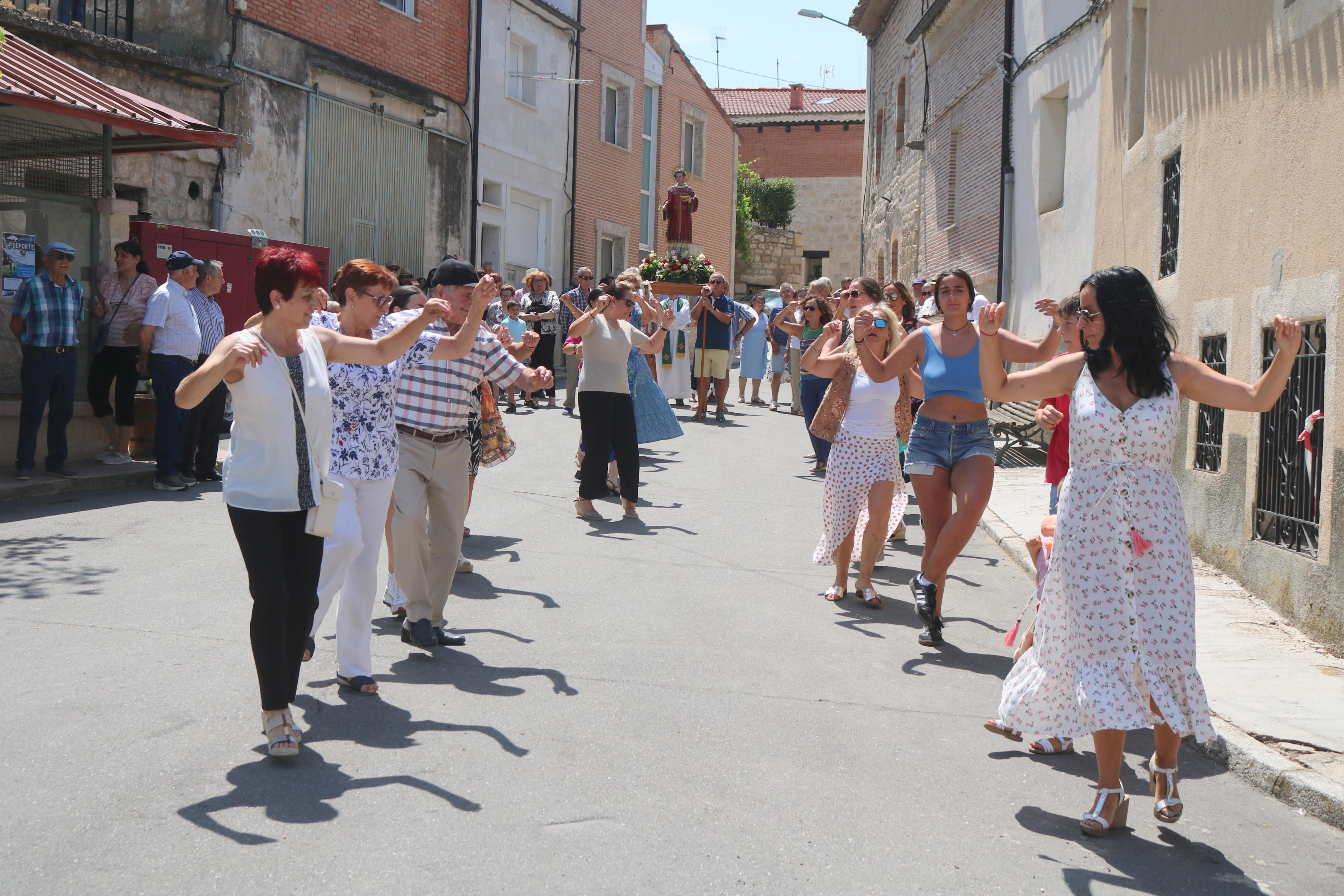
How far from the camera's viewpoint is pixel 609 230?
3019 cm

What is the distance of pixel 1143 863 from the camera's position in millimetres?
3902

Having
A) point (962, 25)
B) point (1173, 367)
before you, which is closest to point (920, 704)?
point (1173, 367)

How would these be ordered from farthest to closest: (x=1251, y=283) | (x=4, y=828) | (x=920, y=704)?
1. (x=1251, y=283)
2. (x=920, y=704)
3. (x=4, y=828)

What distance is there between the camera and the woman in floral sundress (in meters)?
4.12

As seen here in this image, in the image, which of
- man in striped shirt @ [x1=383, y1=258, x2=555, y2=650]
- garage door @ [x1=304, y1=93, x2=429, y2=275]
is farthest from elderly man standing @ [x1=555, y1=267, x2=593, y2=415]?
man in striped shirt @ [x1=383, y1=258, x2=555, y2=650]

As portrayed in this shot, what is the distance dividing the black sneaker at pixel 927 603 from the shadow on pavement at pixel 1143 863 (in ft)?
7.30

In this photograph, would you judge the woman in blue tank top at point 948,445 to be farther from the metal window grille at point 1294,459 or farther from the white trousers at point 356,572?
the white trousers at point 356,572

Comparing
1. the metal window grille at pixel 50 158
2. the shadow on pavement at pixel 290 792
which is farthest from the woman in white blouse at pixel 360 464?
the metal window grille at pixel 50 158

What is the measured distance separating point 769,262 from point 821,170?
8788mm

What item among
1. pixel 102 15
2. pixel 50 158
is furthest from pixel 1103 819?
pixel 102 15

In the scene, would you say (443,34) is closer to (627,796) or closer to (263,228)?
(263,228)

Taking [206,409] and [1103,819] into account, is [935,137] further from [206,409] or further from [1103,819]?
[1103,819]

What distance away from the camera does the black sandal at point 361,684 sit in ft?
17.3

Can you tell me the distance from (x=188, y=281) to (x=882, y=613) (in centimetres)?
710
